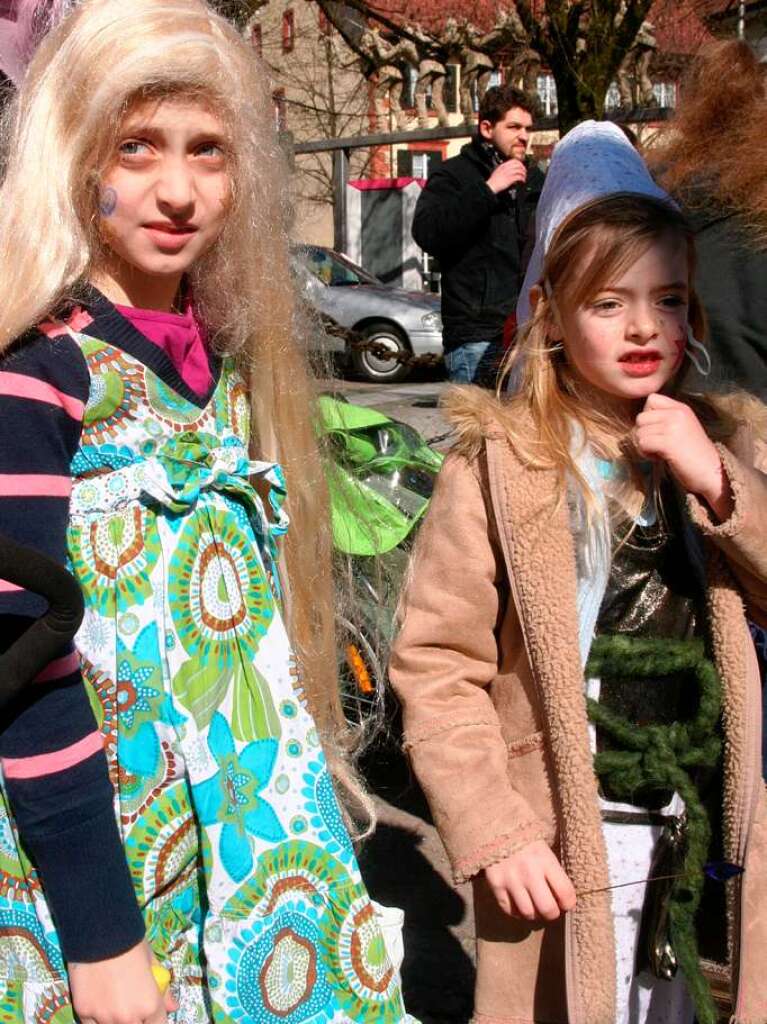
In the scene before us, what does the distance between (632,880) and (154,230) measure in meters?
1.19

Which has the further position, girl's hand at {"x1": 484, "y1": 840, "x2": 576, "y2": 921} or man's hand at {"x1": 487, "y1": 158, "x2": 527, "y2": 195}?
man's hand at {"x1": 487, "y1": 158, "x2": 527, "y2": 195}

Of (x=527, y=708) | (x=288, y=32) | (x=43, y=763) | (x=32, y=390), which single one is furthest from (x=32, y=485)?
(x=288, y=32)

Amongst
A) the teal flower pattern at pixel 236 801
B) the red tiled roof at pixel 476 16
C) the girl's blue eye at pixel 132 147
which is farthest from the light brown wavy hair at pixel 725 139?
the red tiled roof at pixel 476 16

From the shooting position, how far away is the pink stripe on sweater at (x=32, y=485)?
1.44 metres

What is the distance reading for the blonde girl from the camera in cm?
145

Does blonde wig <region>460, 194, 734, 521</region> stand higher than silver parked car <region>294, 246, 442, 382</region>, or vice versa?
silver parked car <region>294, 246, 442, 382</region>

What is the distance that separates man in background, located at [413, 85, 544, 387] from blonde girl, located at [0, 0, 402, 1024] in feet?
13.6

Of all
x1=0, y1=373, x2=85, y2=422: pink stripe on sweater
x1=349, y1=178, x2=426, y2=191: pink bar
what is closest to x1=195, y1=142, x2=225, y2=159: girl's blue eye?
x1=0, y1=373, x2=85, y2=422: pink stripe on sweater

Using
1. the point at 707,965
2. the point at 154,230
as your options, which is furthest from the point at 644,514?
the point at 154,230

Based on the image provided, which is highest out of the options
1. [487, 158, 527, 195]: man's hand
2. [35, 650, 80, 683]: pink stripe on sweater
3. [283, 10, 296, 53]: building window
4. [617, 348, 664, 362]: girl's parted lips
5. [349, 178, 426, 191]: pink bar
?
[283, 10, 296, 53]: building window

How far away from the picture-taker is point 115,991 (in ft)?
4.69

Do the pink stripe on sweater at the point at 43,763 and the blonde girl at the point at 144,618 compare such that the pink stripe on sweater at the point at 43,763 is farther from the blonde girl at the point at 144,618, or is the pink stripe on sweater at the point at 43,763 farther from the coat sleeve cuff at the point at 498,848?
the coat sleeve cuff at the point at 498,848

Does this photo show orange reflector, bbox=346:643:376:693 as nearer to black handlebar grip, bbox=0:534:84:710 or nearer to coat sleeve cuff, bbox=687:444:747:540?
coat sleeve cuff, bbox=687:444:747:540

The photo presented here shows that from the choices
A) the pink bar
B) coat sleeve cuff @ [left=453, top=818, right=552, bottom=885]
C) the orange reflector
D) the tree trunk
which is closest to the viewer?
coat sleeve cuff @ [left=453, top=818, right=552, bottom=885]
